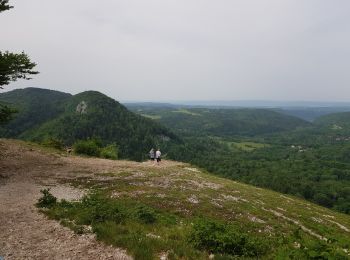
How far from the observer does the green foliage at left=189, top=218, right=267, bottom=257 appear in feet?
56.6

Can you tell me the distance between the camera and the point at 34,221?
2133 cm

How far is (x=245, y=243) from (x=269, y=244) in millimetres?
2635

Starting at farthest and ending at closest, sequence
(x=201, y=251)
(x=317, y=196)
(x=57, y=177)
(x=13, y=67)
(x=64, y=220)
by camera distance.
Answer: (x=317, y=196)
(x=57, y=177)
(x=13, y=67)
(x=64, y=220)
(x=201, y=251)

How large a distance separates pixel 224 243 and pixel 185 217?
1027cm

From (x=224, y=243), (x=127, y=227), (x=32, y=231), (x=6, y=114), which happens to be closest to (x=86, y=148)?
(x=6, y=114)

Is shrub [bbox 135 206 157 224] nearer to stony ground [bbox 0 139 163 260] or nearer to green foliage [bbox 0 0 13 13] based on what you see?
stony ground [bbox 0 139 163 260]

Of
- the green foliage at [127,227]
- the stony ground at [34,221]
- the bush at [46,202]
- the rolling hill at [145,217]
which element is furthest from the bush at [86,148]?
the green foliage at [127,227]

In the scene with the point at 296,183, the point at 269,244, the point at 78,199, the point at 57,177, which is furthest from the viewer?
the point at 296,183

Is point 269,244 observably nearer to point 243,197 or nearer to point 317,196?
point 243,197

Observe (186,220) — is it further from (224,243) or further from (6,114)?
(6,114)

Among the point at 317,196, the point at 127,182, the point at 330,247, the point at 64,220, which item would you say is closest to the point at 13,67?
the point at 127,182

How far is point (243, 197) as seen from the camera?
132 feet

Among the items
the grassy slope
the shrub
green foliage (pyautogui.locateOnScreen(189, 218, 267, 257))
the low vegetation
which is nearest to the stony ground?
the low vegetation

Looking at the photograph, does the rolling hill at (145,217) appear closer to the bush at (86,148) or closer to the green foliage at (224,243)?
the green foliage at (224,243)
